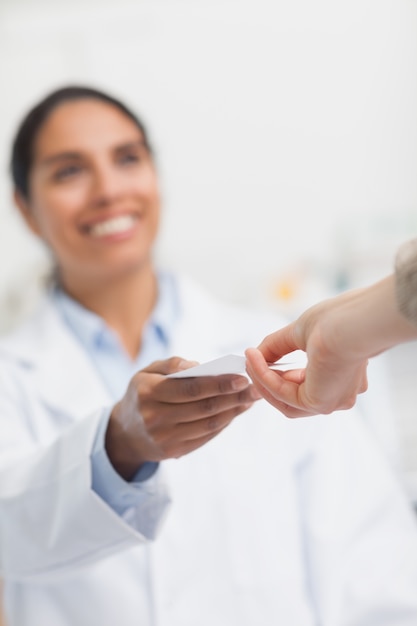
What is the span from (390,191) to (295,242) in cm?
31

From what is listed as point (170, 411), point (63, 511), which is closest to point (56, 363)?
point (63, 511)

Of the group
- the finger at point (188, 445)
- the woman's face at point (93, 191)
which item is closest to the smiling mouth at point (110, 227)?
the woman's face at point (93, 191)

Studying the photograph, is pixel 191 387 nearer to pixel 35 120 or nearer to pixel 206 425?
pixel 206 425

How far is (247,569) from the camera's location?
36.6 inches

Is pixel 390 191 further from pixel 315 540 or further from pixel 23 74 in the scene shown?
pixel 315 540

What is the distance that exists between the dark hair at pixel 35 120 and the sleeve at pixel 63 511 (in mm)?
501

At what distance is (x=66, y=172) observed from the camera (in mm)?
1120

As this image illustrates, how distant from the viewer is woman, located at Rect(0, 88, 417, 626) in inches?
29.7

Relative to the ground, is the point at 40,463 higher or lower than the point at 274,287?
higher

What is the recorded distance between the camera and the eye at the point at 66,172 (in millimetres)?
1115

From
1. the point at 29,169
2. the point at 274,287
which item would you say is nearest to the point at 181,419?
the point at 29,169

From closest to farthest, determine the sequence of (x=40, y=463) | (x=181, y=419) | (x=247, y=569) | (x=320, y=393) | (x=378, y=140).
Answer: (x=320, y=393)
(x=181, y=419)
(x=40, y=463)
(x=247, y=569)
(x=378, y=140)

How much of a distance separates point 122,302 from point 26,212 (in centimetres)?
23

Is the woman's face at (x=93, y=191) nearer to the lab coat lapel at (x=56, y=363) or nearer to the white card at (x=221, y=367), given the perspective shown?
the lab coat lapel at (x=56, y=363)
